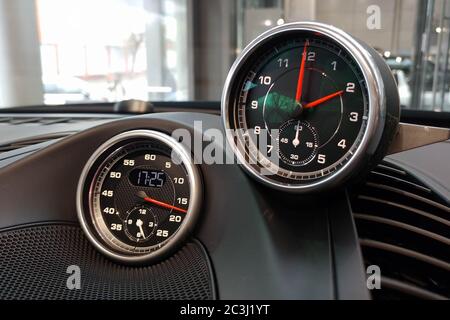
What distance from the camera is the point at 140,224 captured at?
1.07 metres

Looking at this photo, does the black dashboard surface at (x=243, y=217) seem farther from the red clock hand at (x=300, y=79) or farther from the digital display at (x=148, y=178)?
the red clock hand at (x=300, y=79)

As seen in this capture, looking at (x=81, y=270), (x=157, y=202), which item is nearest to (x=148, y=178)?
(x=157, y=202)

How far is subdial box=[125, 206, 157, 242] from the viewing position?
1.06 metres

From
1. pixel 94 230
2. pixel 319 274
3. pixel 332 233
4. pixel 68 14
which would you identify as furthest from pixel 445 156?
pixel 68 14

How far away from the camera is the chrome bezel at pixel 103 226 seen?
985 millimetres

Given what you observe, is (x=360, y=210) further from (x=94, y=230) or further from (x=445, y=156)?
(x=94, y=230)

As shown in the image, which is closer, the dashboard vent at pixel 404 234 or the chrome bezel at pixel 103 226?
the dashboard vent at pixel 404 234

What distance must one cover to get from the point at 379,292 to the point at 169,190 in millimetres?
519

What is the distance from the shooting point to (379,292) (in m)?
0.85

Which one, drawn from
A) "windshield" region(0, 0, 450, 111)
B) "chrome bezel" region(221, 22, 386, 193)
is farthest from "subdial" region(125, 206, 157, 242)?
"windshield" region(0, 0, 450, 111)

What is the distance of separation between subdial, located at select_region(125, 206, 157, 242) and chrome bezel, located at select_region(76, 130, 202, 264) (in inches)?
1.6

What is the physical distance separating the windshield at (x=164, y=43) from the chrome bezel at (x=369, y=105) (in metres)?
1.37

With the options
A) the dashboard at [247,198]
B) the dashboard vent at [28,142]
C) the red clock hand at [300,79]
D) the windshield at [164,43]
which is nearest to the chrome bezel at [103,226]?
the dashboard at [247,198]

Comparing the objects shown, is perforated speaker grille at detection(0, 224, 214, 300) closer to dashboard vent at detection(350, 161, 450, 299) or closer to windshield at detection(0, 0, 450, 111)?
dashboard vent at detection(350, 161, 450, 299)
